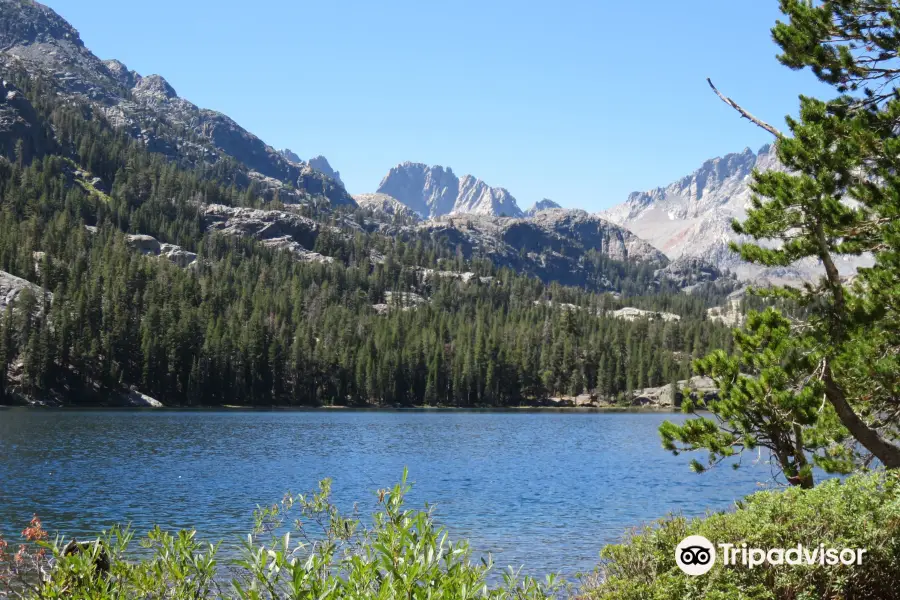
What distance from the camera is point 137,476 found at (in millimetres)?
46375

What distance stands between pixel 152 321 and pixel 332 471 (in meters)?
103

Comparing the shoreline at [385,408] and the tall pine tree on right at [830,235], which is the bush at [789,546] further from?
the shoreline at [385,408]

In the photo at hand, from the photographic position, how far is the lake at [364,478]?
32.0 meters

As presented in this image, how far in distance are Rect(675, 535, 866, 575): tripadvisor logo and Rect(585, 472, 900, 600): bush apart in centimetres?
8

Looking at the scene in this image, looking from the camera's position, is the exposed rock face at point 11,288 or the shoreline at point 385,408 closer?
the shoreline at point 385,408

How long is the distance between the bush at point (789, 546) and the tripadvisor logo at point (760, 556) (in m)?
0.08

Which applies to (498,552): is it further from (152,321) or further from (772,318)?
(152,321)

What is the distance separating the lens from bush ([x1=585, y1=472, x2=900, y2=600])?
9.58m

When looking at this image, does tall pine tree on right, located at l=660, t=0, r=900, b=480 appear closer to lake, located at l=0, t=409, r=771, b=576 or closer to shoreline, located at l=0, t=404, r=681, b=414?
lake, located at l=0, t=409, r=771, b=576

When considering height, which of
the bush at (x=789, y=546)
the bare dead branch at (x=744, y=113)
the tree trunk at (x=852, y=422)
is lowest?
the bush at (x=789, y=546)

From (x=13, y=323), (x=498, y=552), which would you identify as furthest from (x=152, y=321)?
(x=498, y=552)

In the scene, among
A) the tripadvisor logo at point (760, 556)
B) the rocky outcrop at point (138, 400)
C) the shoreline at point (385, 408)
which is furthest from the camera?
the rocky outcrop at point (138, 400)

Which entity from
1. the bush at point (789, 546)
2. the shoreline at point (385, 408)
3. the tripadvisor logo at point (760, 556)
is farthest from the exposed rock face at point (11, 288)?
the tripadvisor logo at point (760, 556)

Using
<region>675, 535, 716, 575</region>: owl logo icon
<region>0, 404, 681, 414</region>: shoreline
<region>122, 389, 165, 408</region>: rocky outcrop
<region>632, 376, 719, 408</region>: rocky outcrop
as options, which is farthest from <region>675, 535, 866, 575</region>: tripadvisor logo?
<region>632, 376, 719, 408</region>: rocky outcrop
